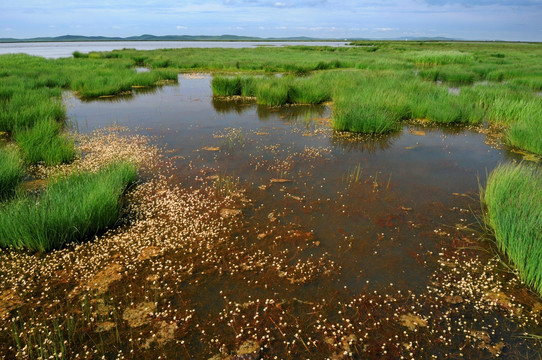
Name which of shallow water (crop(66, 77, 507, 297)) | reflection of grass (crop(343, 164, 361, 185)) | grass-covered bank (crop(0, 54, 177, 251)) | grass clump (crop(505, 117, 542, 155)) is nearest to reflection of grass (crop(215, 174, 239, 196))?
shallow water (crop(66, 77, 507, 297))

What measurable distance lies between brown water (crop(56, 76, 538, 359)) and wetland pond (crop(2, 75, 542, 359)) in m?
0.03

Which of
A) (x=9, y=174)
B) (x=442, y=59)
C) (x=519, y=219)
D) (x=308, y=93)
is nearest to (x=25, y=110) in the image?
(x=9, y=174)

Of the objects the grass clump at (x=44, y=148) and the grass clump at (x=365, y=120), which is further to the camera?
the grass clump at (x=365, y=120)

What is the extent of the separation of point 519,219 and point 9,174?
9.64 meters

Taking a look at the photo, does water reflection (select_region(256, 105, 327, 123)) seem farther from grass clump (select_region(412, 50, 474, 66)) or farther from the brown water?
grass clump (select_region(412, 50, 474, 66))

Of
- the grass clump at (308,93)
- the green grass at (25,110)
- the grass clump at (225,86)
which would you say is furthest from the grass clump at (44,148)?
the grass clump at (308,93)

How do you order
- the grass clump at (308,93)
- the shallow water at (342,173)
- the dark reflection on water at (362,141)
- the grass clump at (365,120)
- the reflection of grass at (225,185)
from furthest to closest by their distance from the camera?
the grass clump at (308,93)
the grass clump at (365,120)
the dark reflection on water at (362,141)
the reflection of grass at (225,185)
the shallow water at (342,173)

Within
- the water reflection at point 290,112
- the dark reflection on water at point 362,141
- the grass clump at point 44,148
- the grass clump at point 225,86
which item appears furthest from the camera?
the grass clump at point 225,86

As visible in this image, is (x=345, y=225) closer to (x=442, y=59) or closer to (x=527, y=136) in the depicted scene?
(x=527, y=136)

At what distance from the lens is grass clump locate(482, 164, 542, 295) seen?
4.31 meters

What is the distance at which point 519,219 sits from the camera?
15.9ft

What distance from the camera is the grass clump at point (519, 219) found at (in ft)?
14.1

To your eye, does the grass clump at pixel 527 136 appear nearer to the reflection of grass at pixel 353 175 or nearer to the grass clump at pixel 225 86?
the reflection of grass at pixel 353 175

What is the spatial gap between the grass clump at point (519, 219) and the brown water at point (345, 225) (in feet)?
1.14
